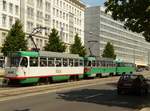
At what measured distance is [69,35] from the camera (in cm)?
10538

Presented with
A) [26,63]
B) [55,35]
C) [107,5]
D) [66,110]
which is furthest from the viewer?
[55,35]

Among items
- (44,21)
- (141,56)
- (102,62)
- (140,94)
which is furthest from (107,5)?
(141,56)

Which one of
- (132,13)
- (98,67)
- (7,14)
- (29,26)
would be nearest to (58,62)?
(98,67)

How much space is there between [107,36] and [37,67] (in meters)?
108

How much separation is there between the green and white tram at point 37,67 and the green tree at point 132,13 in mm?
14042

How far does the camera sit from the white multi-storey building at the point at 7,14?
240 ft

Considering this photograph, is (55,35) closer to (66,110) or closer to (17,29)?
(17,29)

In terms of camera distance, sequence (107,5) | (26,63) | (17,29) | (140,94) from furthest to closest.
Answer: (17,29) → (26,63) → (140,94) → (107,5)

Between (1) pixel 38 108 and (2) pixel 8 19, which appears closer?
(1) pixel 38 108

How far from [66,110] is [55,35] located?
5875 cm

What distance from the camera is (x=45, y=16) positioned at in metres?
90.9

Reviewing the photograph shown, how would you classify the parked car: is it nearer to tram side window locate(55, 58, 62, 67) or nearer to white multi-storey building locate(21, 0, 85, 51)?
tram side window locate(55, 58, 62, 67)

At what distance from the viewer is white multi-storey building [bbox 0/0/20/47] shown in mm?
73250

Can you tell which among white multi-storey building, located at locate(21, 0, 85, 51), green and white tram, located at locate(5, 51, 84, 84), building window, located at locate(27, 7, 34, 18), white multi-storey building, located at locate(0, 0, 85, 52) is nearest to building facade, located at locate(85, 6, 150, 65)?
white multi-storey building, located at locate(21, 0, 85, 51)
